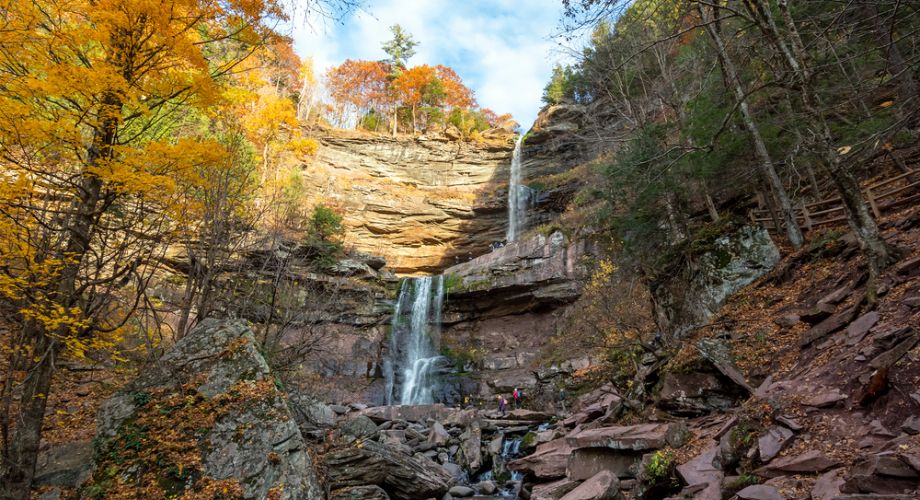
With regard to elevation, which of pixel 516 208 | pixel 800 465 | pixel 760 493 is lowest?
pixel 760 493

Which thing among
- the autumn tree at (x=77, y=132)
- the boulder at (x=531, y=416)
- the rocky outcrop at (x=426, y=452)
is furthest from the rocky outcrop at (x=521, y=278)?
the autumn tree at (x=77, y=132)

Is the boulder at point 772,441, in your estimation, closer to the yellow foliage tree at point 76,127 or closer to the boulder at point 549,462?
the boulder at point 549,462

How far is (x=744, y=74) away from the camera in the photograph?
1362 cm

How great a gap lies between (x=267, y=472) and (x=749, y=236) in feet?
39.6

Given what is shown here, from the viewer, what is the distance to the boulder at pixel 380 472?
282 inches

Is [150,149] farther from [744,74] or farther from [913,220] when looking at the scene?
[744,74]

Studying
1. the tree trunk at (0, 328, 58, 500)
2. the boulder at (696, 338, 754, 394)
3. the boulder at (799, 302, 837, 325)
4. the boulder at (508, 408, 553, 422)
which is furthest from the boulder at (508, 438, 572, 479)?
the tree trunk at (0, 328, 58, 500)

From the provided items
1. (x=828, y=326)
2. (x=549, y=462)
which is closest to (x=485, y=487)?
(x=549, y=462)

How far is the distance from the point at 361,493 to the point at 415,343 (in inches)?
701

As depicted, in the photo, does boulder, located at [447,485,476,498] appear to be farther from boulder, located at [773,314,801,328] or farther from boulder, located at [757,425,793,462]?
boulder, located at [773,314,801,328]

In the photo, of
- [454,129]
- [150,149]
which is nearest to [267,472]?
[150,149]

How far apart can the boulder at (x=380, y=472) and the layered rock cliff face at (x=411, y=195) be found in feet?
74.2

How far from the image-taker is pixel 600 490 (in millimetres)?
5488

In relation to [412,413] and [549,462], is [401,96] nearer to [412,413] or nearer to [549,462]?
[412,413]
